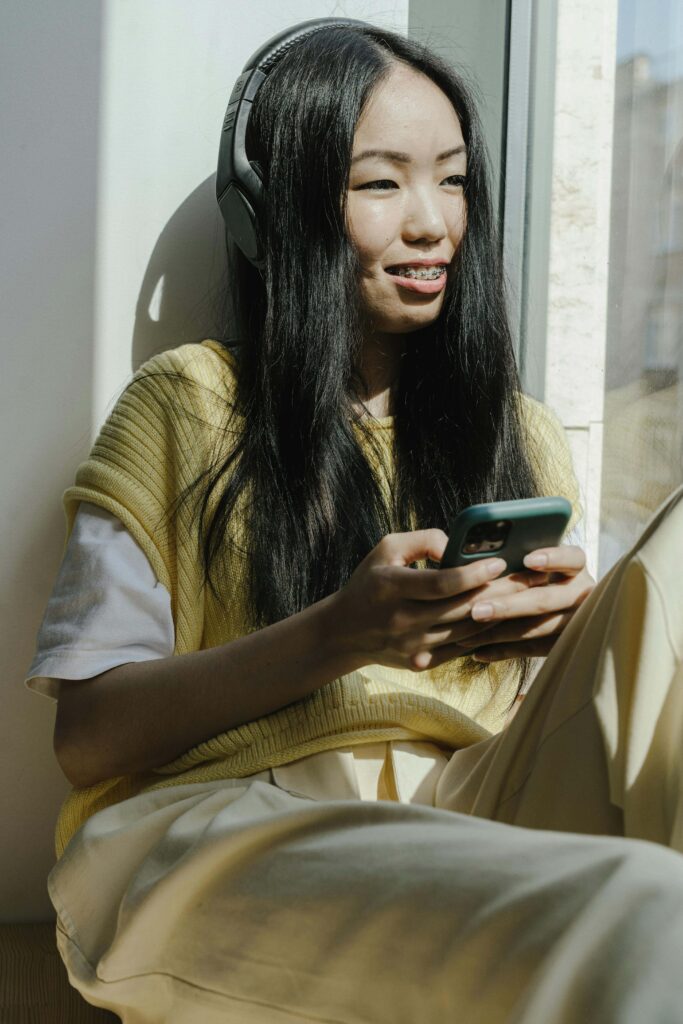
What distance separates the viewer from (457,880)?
754 mm

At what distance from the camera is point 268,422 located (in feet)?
4.50

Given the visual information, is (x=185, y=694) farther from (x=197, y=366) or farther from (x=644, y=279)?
(x=644, y=279)

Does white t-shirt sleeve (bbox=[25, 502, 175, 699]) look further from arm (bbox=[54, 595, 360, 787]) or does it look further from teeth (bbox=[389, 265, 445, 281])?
teeth (bbox=[389, 265, 445, 281])

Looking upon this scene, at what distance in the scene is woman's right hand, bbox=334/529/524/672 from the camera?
3.42 ft

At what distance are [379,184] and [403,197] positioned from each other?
0.03 meters

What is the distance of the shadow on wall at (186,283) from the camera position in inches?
65.4

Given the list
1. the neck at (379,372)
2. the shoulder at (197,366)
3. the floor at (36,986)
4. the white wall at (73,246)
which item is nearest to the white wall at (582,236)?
the neck at (379,372)

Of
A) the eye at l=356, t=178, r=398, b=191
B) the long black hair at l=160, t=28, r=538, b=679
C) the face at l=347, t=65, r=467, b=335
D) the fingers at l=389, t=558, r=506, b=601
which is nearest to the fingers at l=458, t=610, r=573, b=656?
the fingers at l=389, t=558, r=506, b=601

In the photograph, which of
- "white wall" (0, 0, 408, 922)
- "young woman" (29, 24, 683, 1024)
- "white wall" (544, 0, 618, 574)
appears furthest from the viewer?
"white wall" (544, 0, 618, 574)

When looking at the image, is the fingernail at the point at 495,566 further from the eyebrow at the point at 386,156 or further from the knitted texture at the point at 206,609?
the eyebrow at the point at 386,156

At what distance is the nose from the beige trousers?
0.55m

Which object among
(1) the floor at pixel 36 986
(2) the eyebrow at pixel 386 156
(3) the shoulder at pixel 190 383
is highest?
(2) the eyebrow at pixel 386 156

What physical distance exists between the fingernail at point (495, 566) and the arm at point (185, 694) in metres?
0.18

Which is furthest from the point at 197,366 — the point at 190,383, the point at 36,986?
the point at 36,986
